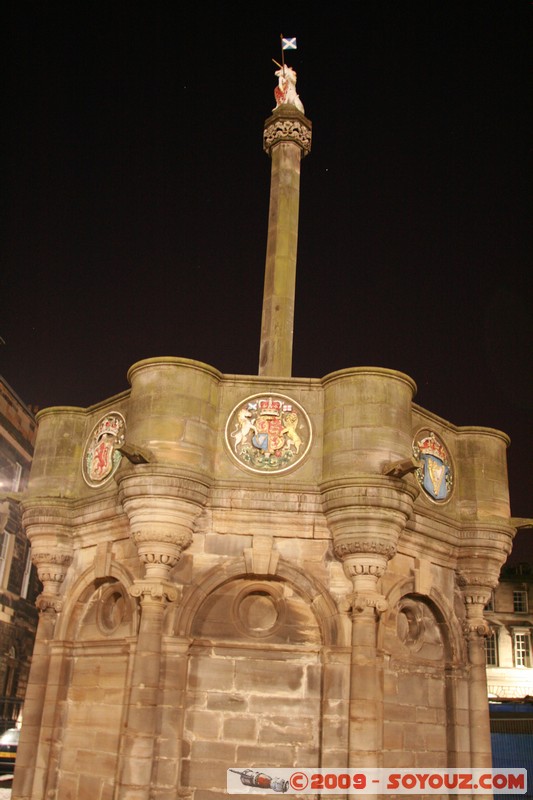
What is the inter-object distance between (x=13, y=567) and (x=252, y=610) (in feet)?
90.4

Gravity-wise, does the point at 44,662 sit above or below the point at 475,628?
below

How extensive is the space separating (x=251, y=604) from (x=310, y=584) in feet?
3.55

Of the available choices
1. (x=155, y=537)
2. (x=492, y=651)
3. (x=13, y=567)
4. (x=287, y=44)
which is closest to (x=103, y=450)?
(x=155, y=537)

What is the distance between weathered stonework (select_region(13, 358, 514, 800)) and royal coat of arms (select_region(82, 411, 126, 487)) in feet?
0.74

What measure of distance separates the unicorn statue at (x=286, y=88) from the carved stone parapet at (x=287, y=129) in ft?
1.35

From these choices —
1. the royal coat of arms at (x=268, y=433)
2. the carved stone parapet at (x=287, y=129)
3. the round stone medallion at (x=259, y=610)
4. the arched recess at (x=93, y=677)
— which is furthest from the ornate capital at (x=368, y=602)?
the carved stone parapet at (x=287, y=129)

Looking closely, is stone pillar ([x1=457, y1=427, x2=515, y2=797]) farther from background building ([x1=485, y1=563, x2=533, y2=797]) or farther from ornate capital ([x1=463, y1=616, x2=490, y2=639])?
background building ([x1=485, y1=563, x2=533, y2=797])

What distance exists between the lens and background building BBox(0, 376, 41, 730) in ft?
116

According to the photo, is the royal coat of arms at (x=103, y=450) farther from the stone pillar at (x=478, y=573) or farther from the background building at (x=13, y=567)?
the background building at (x=13, y=567)

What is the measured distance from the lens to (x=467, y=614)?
46.2ft

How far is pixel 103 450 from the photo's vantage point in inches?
557

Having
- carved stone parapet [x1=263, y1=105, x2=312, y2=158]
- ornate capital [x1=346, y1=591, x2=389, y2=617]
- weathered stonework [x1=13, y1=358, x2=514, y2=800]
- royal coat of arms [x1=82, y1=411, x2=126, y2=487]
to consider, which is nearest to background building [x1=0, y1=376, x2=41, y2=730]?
royal coat of arms [x1=82, y1=411, x2=126, y2=487]

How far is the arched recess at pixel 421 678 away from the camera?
12352 mm

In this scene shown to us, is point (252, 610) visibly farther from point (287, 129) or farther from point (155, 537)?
point (287, 129)
